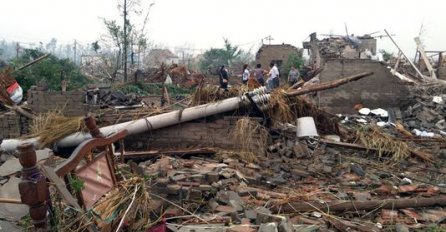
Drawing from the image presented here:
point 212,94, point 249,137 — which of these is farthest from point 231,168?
point 212,94

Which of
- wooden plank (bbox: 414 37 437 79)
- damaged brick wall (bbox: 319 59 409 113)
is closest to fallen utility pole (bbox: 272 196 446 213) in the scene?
damaged brick wall (bbox: 319 59 409 113)

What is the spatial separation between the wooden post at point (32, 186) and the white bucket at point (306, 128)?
5979 millimetres

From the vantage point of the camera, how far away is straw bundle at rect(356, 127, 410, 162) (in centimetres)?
796

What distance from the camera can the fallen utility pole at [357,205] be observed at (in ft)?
16.1

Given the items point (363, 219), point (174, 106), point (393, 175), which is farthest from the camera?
point (174, 106)

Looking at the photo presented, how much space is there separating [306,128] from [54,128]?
16.4ft

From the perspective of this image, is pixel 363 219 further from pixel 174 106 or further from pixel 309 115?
pixel 174 106

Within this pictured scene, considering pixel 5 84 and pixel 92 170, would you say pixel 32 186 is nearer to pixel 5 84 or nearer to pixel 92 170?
pixel 92 170

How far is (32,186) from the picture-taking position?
2.68 meters

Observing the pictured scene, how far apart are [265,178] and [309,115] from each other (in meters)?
2.83

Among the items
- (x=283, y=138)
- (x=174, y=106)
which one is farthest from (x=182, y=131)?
(x=283, y=138)

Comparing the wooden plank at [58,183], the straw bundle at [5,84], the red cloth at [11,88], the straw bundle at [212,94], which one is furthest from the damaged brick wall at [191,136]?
the wooden plank at [58,183]

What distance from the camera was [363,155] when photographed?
8.06m

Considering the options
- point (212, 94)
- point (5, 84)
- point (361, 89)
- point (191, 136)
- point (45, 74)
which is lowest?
point (191, 136)
